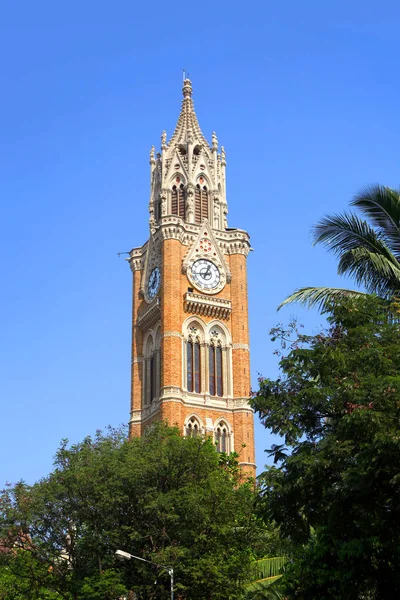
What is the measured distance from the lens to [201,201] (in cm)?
6194

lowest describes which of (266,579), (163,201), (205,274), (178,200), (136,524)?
(266,579)

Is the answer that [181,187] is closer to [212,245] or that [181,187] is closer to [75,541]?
[212,245]

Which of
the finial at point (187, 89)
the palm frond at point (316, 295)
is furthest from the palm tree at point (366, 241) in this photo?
the finial at point (187, 89)

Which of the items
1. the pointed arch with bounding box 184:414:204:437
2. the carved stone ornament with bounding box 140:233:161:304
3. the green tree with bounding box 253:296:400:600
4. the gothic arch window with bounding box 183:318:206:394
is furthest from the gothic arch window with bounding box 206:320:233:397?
the green tree with bounding box 253:296:400:600

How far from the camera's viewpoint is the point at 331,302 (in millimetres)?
18672

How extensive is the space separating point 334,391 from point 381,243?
10.5 feet

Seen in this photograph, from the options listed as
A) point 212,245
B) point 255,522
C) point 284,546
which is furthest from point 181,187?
point 284,546

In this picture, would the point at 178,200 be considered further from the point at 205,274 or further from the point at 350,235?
the point at 350,235

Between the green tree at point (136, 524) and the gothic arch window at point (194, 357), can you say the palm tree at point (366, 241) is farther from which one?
the gothic arch window at point (194, 357)


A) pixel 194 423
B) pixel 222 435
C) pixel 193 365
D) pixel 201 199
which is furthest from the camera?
pixel 201 199

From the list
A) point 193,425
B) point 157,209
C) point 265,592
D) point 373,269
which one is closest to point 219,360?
point 193,425

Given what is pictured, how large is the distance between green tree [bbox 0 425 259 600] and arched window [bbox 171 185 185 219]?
3267 centimetres

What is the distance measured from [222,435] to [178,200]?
1747 centimetres

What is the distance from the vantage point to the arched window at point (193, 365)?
5497 centimetres
